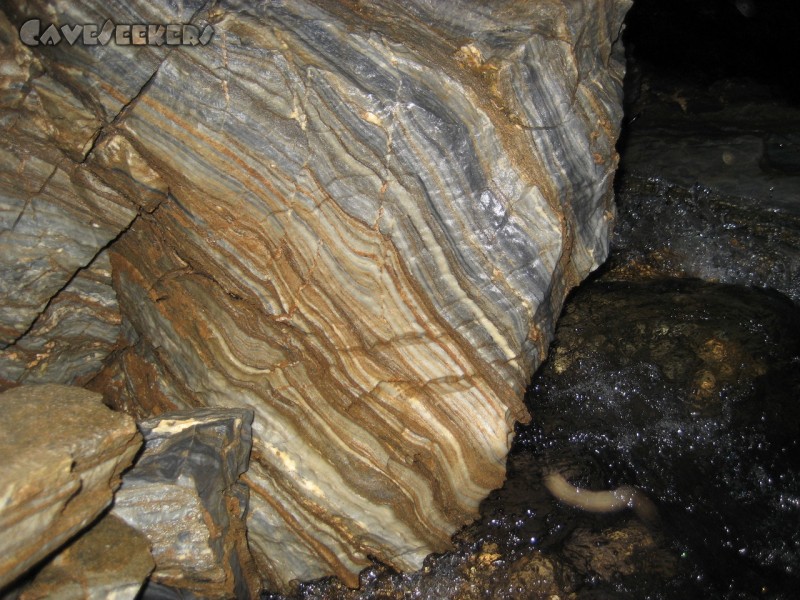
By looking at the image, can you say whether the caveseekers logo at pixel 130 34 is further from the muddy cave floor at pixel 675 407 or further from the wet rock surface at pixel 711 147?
the wet rock surface at pixel 711 147

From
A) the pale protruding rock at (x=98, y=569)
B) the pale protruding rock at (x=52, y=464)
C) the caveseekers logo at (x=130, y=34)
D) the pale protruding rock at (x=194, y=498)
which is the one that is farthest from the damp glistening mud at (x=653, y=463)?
the caveseekers logo at (x=130, y=34)

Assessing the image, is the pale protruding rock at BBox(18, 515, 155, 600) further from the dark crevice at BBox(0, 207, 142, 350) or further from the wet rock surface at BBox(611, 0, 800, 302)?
the wet rock surface at BBox(611, 0, 800, 302)

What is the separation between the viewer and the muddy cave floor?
3.42 meters

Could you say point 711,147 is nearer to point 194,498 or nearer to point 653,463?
point 653,463

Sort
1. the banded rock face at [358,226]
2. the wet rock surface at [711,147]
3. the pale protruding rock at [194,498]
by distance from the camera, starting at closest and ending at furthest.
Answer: the pale protruding rock at [194,498], the banded rock face at [358,226], the wet rock surface at [711,147]

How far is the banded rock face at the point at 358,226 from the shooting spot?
3.08 metres

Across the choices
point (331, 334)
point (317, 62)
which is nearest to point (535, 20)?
point (317, 62)

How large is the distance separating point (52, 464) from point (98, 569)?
0.65m

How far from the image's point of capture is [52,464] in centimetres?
235

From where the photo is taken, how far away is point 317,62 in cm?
306

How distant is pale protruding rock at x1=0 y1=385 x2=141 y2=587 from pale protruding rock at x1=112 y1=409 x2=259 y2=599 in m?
0.24

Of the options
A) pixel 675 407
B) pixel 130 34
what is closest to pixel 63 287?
pixel 130 34

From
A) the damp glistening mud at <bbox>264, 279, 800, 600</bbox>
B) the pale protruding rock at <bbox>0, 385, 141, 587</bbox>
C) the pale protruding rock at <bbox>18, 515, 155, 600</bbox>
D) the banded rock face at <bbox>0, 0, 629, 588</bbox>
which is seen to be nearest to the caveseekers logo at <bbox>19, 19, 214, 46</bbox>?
the banded rock face at <bbox>0, 0, 629, 588</bbox>

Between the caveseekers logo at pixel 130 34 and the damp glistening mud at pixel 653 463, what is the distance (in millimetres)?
2991
